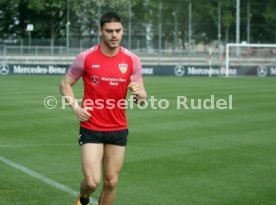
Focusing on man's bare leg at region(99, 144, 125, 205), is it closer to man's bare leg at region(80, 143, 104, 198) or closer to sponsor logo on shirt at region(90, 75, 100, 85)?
man's bare leg at region(80, 143, 104, 198)

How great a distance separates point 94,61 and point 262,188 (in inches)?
141

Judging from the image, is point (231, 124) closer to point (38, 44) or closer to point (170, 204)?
point (170, 204)

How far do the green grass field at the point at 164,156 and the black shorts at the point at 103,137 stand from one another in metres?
1.58

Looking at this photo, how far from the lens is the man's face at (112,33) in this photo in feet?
25.1

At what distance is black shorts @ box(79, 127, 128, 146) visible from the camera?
7.85 metres

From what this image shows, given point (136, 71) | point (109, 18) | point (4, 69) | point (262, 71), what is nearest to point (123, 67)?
point (136, 71)

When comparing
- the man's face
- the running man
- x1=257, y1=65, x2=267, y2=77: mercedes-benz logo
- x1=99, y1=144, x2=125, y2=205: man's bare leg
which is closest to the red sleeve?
the running man

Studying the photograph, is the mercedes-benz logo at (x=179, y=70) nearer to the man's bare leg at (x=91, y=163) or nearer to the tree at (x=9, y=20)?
the tree at (x=9, y=20)

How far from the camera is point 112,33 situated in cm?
769

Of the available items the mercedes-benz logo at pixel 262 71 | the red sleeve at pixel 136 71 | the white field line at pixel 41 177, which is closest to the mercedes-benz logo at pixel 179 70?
the mercedes-benz logo at pixel 262 71

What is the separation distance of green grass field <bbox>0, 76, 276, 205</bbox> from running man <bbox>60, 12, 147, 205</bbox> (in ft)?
5.00

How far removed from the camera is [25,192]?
991 cm

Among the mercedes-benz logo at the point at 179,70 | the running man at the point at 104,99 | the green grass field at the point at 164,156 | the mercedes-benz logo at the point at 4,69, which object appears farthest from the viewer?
the mercedes-benz logo at the point at 179,70

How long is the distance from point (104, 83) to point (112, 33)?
541 mm
